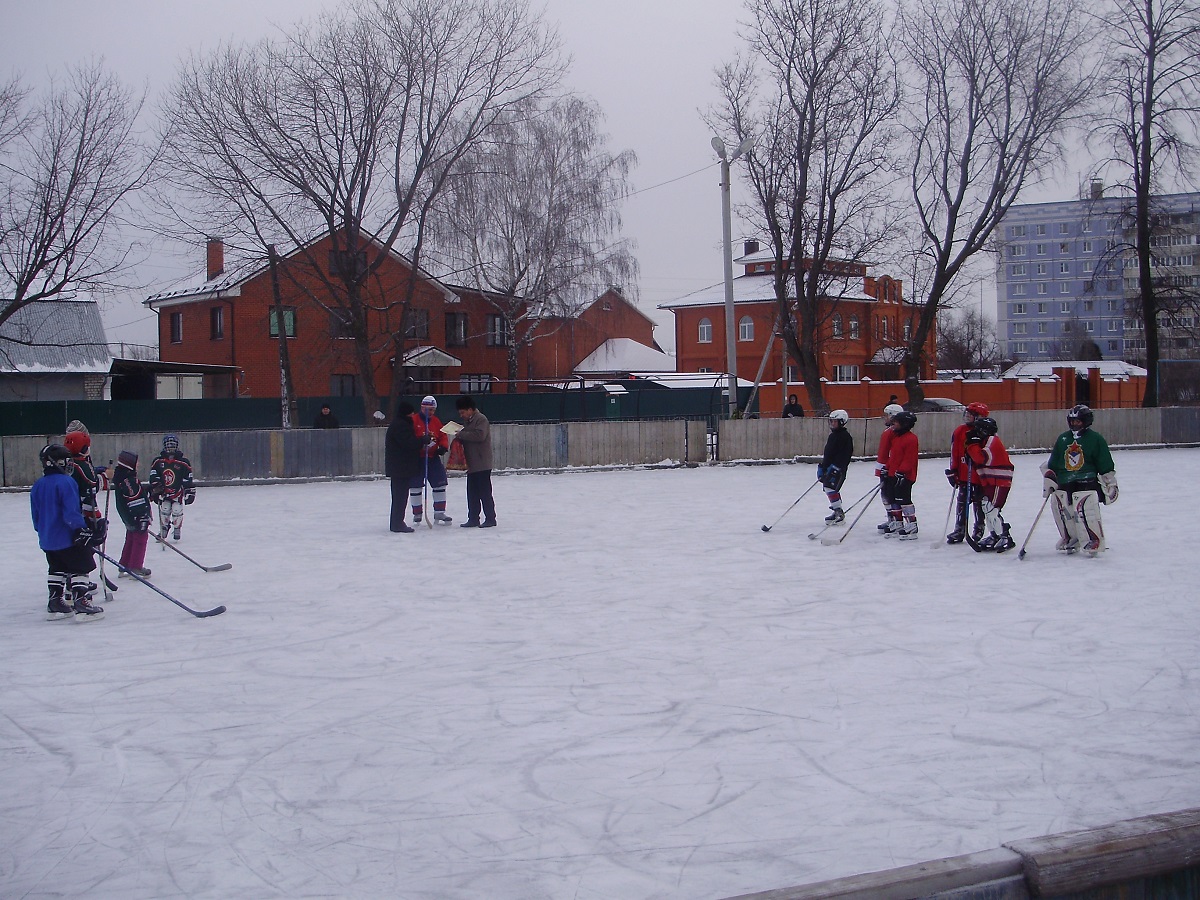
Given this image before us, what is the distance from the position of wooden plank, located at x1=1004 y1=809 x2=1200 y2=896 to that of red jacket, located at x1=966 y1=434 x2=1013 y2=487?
7408mm

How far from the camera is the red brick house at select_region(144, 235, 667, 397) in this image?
1566 inches

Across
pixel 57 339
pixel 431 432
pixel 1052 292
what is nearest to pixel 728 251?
pixel 431 432

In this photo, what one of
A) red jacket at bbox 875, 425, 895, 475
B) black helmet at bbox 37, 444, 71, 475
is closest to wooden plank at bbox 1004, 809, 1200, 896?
black helmet at bbox 37, 444, 71, 475

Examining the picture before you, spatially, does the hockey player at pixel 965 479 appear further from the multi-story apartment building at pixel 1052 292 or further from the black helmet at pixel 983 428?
the multi-story apartment building at pixel 1052 292

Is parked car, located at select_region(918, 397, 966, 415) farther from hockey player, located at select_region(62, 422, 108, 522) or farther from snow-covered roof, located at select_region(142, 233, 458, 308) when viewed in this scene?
hockey player, located at select_region(62, 422, 108, 522)

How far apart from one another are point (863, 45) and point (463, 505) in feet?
64.8

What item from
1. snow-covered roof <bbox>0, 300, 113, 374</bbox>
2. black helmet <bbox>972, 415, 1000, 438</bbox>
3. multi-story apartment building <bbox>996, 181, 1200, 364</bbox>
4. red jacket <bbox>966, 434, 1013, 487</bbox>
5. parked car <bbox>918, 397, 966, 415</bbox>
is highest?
multi-story apartment building <bbox>996, 181, 1200, 364</bbox>

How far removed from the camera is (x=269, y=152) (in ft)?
90.1

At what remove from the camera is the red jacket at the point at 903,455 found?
1205cm

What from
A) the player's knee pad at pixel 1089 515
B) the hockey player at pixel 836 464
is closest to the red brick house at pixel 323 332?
the hockey player at pixel 836 464

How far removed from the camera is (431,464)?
1430 centimetres

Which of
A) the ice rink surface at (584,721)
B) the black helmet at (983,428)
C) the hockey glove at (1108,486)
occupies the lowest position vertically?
the ice rink surface at (584,721)

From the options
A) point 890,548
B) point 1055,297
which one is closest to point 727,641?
point 890,548

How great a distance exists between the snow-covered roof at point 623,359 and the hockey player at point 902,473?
40.6m
